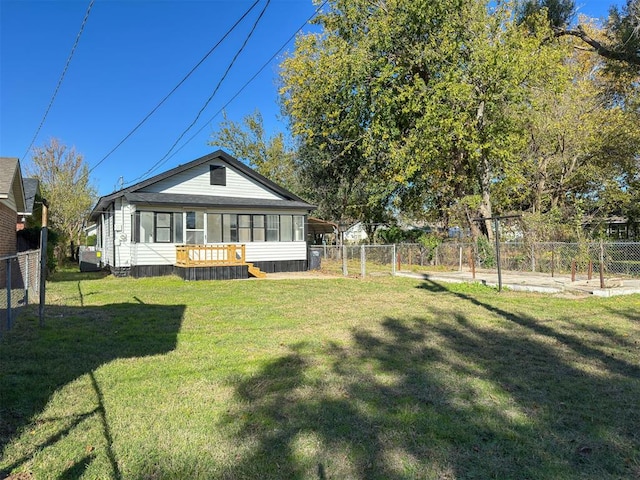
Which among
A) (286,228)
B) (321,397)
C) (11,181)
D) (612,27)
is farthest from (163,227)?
(612,27)

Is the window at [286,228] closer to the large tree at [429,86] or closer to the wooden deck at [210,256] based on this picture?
the wooden deck at [210,256]

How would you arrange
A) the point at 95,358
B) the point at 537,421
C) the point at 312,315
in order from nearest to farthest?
the point at 537,421
the point at 95,358
the point at 312,315

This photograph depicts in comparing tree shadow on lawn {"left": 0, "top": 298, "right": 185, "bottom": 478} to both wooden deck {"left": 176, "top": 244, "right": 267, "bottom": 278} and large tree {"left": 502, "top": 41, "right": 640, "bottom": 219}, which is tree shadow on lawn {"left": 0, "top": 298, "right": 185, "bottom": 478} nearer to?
wooden deck {"left": 176, "top": 244, "right": 267, "bottom": 278}

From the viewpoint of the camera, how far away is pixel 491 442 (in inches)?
120

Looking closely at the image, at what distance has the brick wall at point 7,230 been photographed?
11.3 metres

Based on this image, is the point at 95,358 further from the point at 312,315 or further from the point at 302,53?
the point at 302,53

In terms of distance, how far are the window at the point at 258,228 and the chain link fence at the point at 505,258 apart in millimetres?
2731

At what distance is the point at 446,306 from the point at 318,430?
659 cm

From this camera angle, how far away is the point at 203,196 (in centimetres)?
1789

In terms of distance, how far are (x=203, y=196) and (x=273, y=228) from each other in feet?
10.9

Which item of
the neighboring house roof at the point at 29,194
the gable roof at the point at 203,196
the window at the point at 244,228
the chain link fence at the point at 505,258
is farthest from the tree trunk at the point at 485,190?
the neighboring house roof at the point at 29,194

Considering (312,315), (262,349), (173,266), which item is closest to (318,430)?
(262,349)

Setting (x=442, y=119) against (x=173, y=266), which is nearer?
(x=173, y=266)

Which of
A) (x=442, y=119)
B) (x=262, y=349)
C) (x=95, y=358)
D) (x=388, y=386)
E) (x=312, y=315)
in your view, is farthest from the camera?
(x=442, y=119)
